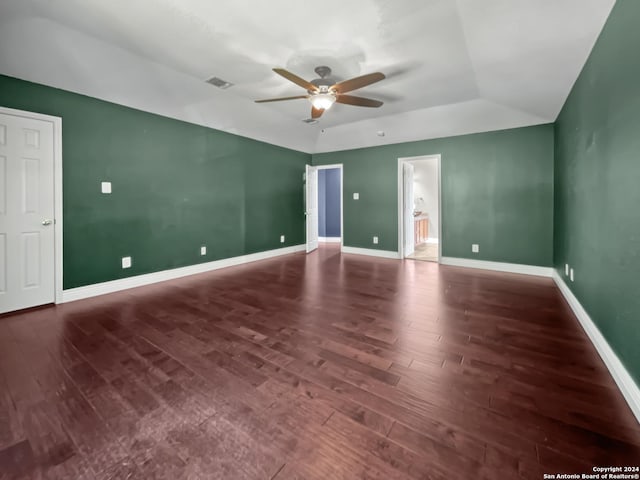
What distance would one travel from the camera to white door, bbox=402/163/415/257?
20.1ft

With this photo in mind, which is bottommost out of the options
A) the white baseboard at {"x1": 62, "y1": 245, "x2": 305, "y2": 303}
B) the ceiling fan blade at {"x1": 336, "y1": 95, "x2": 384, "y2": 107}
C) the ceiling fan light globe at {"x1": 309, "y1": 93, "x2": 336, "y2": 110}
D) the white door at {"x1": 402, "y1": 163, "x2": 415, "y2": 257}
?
the white baseboard at {"x1": 62, "y1": 245, "x2": 305, "y2": 303}

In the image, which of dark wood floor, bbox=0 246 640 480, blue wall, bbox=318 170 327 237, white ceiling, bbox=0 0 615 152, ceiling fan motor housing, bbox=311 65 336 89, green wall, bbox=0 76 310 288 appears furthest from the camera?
blue wall, bbox=318 170 327 237

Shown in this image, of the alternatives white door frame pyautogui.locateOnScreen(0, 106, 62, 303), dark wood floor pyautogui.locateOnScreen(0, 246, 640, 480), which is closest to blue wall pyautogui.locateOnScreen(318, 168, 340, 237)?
dark wood floor pyautogui.locateOnScreen(0, 246, 640, 480)

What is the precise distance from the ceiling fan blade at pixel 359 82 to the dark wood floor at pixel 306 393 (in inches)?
91.6

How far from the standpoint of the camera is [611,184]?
2008mm

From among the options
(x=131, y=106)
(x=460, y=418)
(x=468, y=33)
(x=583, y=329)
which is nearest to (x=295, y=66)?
(x=468, y=33)

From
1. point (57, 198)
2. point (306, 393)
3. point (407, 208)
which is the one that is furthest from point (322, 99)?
point (407, 208)

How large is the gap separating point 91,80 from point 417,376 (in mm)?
4428

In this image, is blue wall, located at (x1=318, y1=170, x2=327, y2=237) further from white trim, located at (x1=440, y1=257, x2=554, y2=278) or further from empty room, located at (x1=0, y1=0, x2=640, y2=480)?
white trim, located at (x1=440, y1=257, x2=554, y2=278)

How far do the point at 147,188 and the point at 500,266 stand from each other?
18.8 ft

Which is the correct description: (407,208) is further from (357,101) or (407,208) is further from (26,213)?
(26,213)

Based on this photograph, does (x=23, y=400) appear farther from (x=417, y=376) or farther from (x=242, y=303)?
(x=417, y=376)

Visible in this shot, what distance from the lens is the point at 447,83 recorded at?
12.4ft

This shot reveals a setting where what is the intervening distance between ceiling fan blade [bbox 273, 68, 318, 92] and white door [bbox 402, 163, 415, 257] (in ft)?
11.3
